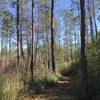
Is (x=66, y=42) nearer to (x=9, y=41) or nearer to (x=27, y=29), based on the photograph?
(x=9, y=41)

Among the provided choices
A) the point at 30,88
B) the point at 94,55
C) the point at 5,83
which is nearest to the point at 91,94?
the point at 5,83

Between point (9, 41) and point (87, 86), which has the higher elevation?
point (9, 41)

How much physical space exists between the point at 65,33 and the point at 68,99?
48555 mm

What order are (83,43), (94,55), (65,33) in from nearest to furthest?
(83,43) < (94,55) < (65,33)

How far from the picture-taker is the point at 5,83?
406 inches

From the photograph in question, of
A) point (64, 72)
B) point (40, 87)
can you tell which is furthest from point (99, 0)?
point (40, 87)

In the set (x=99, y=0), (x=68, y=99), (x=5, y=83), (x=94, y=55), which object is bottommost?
(x=68, y=99)

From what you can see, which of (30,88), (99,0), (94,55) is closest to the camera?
(30,88)

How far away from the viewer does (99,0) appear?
40.7m

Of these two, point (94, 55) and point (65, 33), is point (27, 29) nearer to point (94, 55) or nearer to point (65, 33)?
point (65, 33)

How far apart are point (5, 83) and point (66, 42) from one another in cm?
5731

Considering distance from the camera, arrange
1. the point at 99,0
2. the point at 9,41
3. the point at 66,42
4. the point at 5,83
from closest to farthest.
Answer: the point at 5,83, the point at 99,0, the point at 9,41, the point at 66,42

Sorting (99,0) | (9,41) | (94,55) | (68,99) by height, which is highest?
(99,0)

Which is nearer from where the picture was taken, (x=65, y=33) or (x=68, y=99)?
(x=68, y=99)
